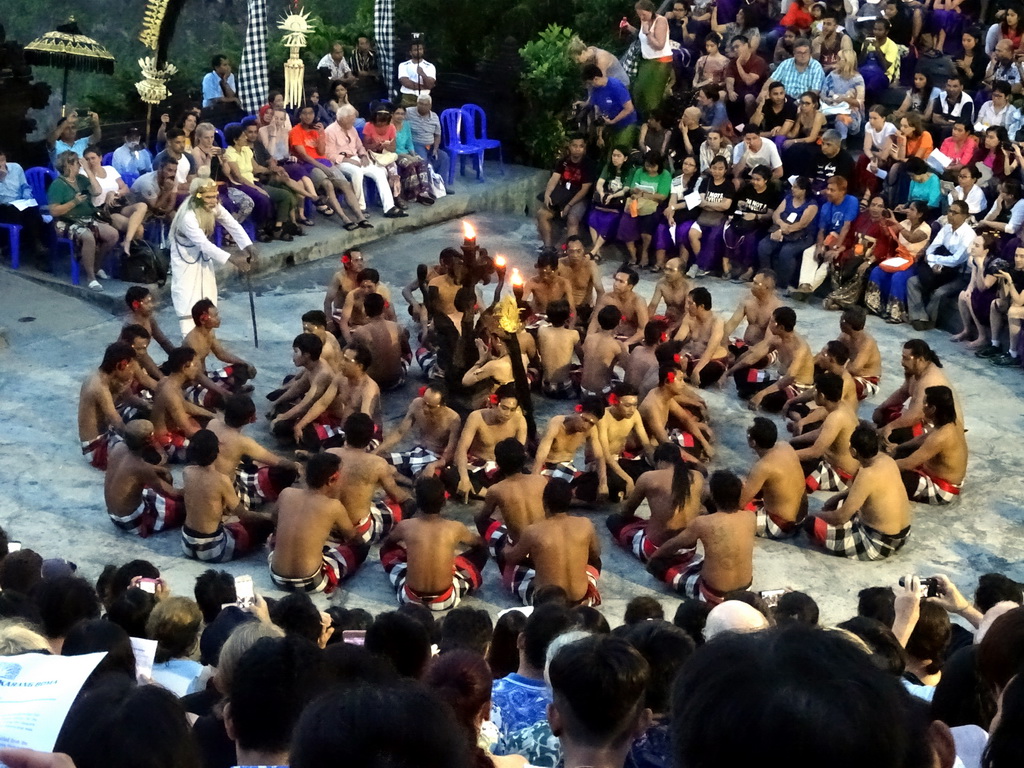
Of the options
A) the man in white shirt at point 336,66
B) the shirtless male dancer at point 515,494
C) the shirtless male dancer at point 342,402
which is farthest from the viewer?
the man in white shirt at point 336,66

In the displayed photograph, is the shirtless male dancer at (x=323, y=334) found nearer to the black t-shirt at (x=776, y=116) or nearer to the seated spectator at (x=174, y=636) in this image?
the seated spectator at (x=174, y=636)

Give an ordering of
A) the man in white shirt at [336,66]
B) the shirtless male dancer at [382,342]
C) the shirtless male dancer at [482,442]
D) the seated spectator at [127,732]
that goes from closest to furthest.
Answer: the seated spectator at [127,732] < the shirtless male dancer at [482,442] < the shirtless male dancer at [382,342] < the man in white shirt at [336,66]

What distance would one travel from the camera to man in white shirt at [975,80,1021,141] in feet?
43.7

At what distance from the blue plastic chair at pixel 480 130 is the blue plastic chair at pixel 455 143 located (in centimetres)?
4

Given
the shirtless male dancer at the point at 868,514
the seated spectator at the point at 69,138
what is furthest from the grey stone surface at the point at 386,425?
the seated spectator at the point at 69,138

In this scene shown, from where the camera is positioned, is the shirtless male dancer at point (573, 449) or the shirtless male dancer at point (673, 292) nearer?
the shirtless male dancer at point (573, 449)

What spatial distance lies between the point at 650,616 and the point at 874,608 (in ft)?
3.25

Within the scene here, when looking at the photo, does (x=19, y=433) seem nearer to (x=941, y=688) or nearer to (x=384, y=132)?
(x=384, y=132)

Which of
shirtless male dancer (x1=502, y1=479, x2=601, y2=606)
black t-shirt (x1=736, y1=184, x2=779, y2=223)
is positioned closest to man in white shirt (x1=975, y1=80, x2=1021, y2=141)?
black t-shirt (x1=736, y1=184, x2=779, y2=223)

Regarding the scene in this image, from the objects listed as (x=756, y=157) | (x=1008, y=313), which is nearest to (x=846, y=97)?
(x=756, y=157)

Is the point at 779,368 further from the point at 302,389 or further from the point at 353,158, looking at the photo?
the point at 353,158

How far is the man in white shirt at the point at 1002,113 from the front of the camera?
13305 millimetres

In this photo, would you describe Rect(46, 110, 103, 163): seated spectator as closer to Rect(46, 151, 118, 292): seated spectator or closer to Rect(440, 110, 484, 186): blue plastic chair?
Rect(46, 151, 118, 292): seated spectator

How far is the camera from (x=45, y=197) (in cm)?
1298
